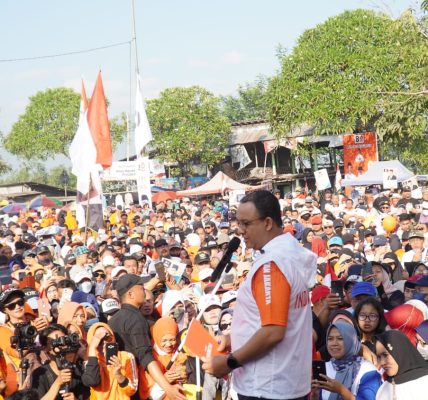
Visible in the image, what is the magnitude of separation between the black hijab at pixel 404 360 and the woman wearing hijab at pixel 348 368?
1.32 ft

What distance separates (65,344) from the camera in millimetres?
5961

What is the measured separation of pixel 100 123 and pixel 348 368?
1304cm

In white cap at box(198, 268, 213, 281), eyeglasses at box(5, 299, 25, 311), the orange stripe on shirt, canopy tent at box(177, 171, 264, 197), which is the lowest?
canopy tent at box(177, 171, 264, 197)

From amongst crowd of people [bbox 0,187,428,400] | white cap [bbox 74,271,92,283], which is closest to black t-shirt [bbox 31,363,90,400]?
crowd of people [bbox 0,187,428,400]

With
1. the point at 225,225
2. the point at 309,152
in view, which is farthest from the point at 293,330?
the point at 309,152

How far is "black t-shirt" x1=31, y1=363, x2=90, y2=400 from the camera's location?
592 cm

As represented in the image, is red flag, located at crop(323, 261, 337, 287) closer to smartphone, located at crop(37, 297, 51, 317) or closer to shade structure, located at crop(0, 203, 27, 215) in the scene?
smartphone, located at crop(37, 297, 51, 317)

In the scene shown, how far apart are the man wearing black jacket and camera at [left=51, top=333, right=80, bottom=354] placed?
1.35ft

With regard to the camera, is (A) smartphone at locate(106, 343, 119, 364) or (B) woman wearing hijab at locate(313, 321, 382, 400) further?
(A) smartphone at locate(106, 343, 119, 364)

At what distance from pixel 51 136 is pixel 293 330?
66.9 metres

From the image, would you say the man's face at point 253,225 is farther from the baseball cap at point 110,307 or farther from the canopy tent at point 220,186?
the canopy tent at point 220,186

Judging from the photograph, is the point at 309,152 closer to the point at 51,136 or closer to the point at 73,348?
the point at 51,136

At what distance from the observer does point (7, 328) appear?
673cm

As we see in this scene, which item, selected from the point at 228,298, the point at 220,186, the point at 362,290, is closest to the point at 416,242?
the point at 362,290
